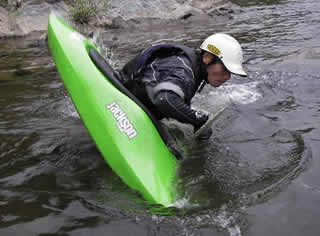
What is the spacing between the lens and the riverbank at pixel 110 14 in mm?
9117

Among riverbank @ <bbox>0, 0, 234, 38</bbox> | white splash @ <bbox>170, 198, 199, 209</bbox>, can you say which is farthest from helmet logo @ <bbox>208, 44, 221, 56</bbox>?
riverbank @ <bbox>0, 0, 234, 38</bbox>

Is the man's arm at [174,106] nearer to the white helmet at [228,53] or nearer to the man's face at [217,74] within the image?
the man's face at [217,74]

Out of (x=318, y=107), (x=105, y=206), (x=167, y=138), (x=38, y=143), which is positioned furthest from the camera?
(x=318, y=107)

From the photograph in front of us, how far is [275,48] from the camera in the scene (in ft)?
22.5

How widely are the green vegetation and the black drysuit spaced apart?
6483 mm

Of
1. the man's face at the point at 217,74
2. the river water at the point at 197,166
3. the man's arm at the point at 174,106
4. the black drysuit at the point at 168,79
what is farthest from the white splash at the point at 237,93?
the man's arm at the point at 174,106

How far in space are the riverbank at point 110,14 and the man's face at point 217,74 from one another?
687cm

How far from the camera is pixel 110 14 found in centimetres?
982

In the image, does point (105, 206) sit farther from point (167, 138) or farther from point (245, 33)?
point (245, 33)

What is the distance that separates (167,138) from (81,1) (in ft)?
23.3

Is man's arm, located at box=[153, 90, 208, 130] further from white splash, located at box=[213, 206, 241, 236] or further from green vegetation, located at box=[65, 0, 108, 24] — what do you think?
green vegetation, located at box=[65, 0, 108, 24]

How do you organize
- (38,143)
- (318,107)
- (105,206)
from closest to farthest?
(105,206) < (38,143) < (318,107)

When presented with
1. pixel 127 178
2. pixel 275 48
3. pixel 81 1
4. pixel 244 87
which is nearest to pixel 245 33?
pixel 275 48

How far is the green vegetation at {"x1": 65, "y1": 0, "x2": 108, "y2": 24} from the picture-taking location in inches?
359
